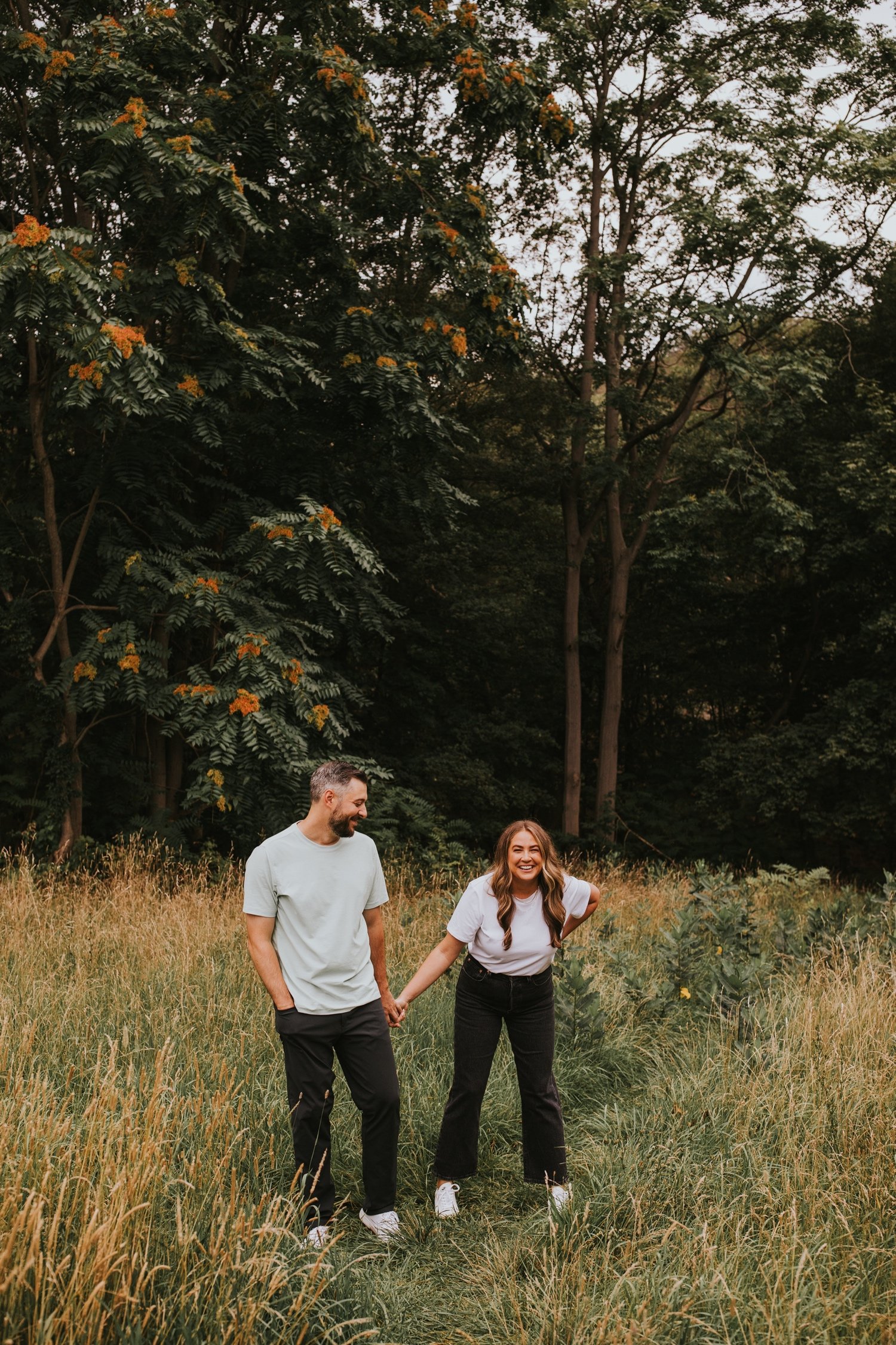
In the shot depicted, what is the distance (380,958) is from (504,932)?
1.77 feet

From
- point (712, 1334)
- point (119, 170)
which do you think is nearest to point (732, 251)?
point (119, 170)

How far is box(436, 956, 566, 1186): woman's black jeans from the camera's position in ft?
13.6

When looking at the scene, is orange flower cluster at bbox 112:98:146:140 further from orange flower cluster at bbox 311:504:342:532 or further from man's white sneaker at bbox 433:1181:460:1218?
man's white sneaker at bbox 433:1181:460:1218

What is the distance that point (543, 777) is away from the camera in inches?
857

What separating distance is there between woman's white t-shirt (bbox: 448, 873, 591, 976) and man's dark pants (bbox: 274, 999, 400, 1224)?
460 mm

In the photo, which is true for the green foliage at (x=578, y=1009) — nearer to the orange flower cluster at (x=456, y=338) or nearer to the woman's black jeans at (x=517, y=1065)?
the woman's black jeans at (x=517, y=1065)

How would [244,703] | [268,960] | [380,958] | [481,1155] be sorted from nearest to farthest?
[268,960] < [380,958] < [481,1155] < [244,703]

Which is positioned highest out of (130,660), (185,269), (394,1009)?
(185,269)

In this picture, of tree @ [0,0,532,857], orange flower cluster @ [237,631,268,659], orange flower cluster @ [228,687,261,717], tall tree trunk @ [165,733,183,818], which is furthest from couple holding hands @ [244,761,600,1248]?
tall tree trunk @ [165,733,183,818]

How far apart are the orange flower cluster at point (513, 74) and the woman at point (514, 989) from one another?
29.4 feet

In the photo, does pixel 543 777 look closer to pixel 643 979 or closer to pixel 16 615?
pixel 16 615

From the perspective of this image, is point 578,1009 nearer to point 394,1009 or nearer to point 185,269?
point 394,1009

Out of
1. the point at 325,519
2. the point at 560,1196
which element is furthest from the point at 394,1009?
the point at 325,519

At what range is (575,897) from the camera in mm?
4203
